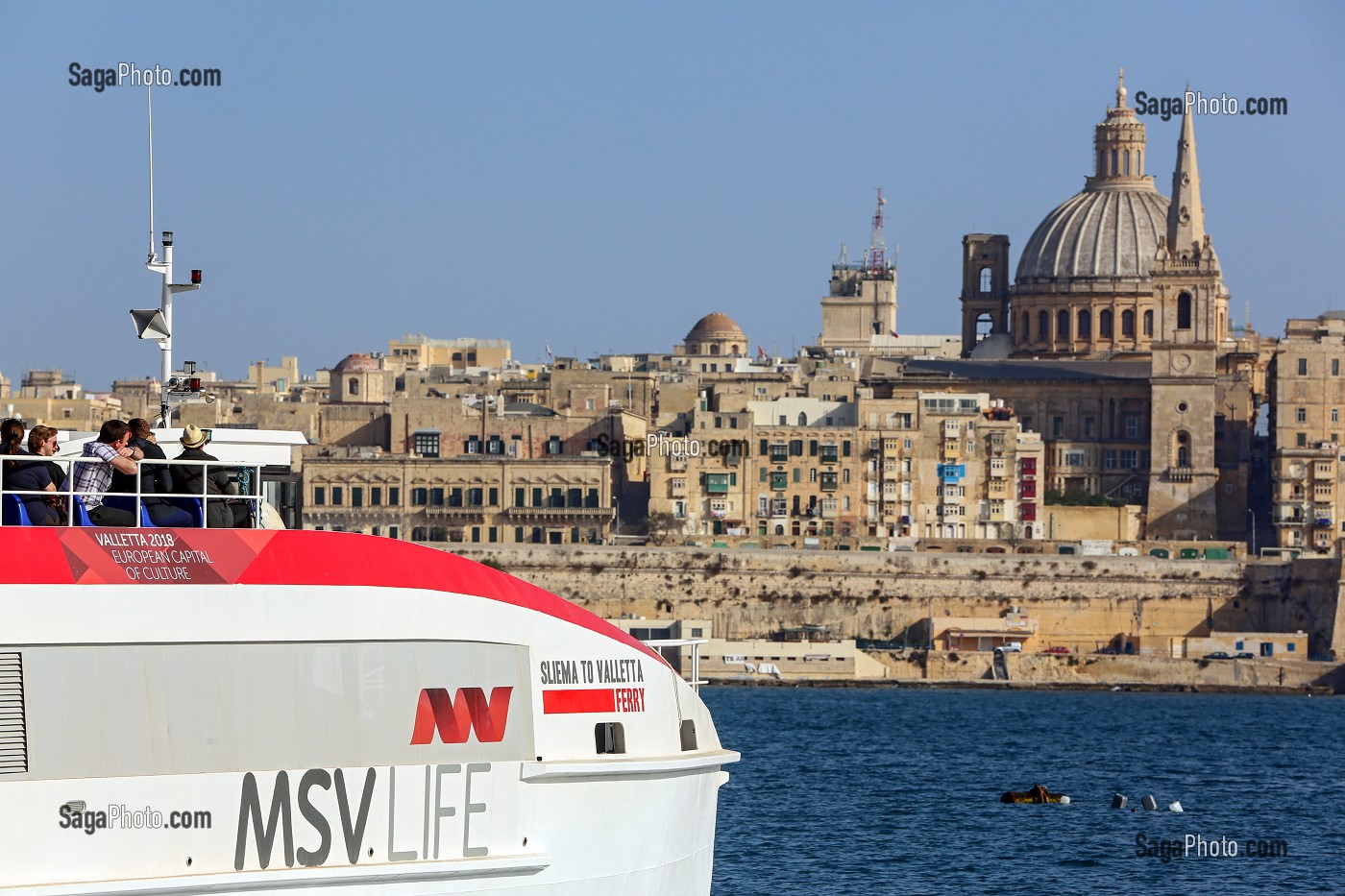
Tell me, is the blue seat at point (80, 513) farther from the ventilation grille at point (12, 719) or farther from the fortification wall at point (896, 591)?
the fortification wall at point (896, 591)

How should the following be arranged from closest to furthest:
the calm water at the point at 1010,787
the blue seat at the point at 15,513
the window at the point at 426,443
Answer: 1. the blue seat at the point at 15,513
2. the calm water at the point at 1010,787
3. the window at the point at 426,443

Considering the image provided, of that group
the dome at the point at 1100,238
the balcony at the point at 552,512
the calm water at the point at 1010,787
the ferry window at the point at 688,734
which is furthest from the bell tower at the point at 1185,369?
the ferry window at the point at 688,734

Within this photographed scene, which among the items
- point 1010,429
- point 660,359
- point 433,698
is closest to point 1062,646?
point 1010,429

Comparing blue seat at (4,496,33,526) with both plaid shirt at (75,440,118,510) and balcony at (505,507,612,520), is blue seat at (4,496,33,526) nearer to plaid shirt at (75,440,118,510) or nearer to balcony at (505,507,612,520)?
plaid shirt at (75,440,118,510)

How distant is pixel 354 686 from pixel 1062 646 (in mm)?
79410

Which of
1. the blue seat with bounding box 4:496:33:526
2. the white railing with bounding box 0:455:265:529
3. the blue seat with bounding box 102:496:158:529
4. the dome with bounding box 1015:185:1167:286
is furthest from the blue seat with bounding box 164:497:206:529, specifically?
the dome with bounding box 1015:185:1167:286

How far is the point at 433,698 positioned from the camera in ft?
55.7

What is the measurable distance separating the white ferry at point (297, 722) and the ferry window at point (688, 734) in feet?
5.31

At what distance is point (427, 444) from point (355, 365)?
22224 mm

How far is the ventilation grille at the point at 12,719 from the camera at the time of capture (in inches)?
584

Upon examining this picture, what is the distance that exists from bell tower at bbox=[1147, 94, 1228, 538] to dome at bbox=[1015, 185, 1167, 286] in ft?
46.0

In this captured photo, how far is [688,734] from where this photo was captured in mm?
20484

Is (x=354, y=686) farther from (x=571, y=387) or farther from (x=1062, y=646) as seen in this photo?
(x=571, y=387)

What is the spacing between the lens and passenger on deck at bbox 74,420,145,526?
15906mm
